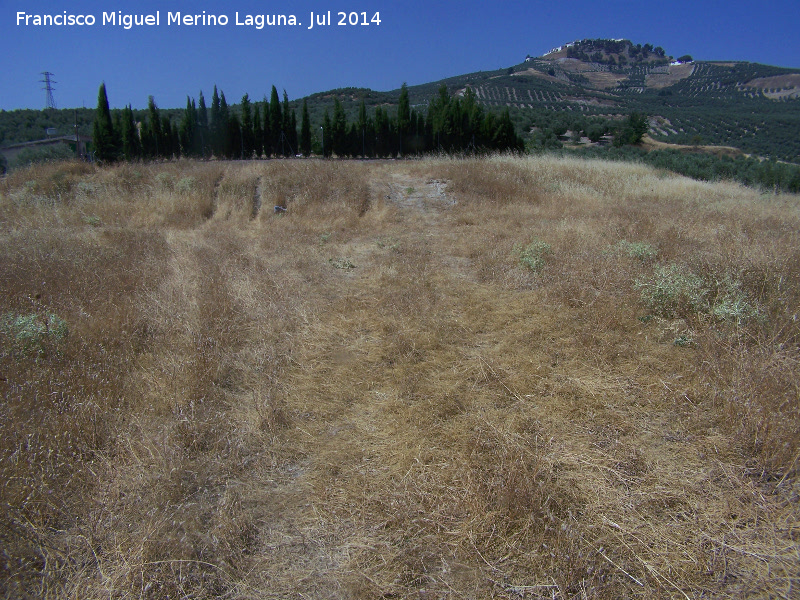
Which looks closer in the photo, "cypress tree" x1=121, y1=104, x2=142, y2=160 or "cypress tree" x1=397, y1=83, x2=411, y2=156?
"cypress tree" x1=121, y1=104, x2=142, y2=160

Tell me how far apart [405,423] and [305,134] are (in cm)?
1936

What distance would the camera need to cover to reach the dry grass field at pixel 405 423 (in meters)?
2.10

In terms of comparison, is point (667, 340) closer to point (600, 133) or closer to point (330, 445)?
point (330, 445)

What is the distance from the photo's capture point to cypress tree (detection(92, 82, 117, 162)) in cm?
1614

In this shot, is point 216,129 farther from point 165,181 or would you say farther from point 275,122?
point 165,181

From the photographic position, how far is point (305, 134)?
20.1 meters

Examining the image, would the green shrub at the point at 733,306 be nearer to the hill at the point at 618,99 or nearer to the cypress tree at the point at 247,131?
the cypress tree at the point at 247,131

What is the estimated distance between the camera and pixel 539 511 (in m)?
2.31

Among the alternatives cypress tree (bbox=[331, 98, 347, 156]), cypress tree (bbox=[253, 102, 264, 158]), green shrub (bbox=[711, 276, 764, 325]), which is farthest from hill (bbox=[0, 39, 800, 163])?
green shrub (bbox=[711, 276, 764, 325])

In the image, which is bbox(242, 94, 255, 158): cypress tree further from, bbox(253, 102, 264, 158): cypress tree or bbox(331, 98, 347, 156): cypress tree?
bbox(331, 98, 347, 156): cypress tree

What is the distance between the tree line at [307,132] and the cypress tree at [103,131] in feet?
3.47

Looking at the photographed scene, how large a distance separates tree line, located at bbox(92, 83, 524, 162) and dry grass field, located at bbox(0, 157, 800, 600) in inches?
522

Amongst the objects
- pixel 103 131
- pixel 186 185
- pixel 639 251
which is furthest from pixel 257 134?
pixel 639 251

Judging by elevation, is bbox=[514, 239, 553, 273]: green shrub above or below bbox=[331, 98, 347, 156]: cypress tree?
below
